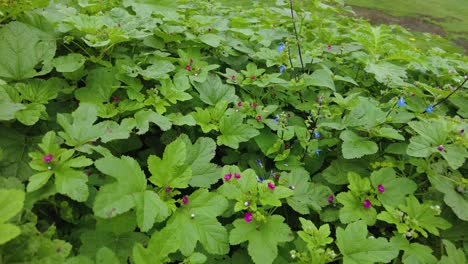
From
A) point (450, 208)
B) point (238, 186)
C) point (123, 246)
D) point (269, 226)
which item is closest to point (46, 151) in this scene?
point (123, 246)

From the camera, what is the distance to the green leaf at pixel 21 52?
1.80 metres

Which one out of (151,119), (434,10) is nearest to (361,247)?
(151,119)

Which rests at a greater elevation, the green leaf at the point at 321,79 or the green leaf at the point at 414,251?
the green leaf at the point at 321,79

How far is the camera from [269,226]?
1.51 meters

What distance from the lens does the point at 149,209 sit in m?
1.33

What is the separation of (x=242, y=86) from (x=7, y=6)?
5.02ft

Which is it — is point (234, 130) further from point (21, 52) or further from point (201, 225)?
point (21, 52)

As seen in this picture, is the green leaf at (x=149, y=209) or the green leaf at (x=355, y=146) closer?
the green leaf at (x=149, y=209)

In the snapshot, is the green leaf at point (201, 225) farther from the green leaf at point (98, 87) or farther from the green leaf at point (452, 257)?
the green leaf at point (452, 257)

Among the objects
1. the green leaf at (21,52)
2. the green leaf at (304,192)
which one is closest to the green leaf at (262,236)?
the green leaf at (304,192)

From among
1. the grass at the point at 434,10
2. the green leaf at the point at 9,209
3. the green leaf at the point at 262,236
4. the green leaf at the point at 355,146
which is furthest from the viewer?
the grass at the point at 434,10

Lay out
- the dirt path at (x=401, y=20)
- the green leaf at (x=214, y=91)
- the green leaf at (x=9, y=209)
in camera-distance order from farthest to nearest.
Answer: the dirt path at (x=401, y=20) < the green leaf at (x=214, y=91) < the green leaf at (x=9, y=209)

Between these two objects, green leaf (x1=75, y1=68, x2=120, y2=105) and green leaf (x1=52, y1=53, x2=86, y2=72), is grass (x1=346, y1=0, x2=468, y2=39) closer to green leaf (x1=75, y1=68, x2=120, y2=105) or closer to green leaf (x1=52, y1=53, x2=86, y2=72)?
green leaf (x1=75, y1=68, x2=120, y2=105)

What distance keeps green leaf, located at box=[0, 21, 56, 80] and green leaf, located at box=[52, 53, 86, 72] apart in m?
0.06
